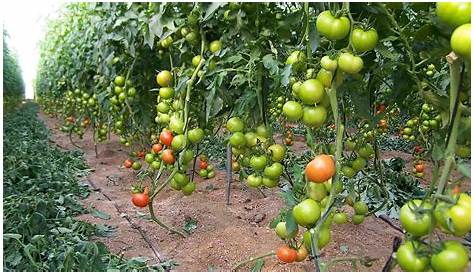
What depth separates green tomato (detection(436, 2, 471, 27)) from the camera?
931 mm

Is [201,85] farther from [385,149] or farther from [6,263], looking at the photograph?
[385,149]

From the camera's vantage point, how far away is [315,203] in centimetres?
116

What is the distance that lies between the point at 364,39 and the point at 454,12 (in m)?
0.27

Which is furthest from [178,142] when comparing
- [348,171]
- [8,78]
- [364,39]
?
[8,78]

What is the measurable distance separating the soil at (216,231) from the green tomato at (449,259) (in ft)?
3.39

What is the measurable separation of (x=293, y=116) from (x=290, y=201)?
0.78 ft

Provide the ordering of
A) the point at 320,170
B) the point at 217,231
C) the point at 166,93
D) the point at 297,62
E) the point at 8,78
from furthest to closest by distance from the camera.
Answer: the point at 8,78 → the point at 217,231 → the point at 166,93 → the point at 297,62 → the point at 320,170

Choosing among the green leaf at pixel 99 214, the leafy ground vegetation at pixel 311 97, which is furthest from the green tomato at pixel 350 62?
the green leaf at pixel 99 214

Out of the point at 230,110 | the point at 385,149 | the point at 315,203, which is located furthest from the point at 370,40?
the point at 385,149

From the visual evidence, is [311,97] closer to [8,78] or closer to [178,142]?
[178,142]

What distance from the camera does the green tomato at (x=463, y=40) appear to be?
0.88m

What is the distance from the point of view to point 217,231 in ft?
8.95

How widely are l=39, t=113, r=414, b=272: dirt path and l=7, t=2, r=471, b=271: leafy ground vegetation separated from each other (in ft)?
0.16

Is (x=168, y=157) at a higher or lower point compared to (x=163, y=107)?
lower
